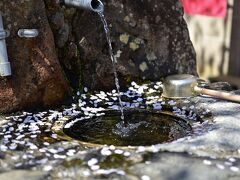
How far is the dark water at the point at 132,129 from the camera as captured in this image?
10.5ft

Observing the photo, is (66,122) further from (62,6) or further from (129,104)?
(62,6)

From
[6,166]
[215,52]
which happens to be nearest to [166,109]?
[6,166]

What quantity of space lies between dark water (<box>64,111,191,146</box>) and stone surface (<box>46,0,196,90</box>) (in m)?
0.75

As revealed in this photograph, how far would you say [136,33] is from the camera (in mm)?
4523

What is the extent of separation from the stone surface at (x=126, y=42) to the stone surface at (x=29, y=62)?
12.0 inches

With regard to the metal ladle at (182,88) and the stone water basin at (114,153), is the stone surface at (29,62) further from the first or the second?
the metal ladle at (182,88)

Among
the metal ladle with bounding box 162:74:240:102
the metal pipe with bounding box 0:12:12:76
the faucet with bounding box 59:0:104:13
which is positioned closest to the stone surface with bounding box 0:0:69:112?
the metal pipe with bounding box 0:12:12:76

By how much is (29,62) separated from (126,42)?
3.92ft

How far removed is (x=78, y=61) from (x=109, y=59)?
345 millimetres

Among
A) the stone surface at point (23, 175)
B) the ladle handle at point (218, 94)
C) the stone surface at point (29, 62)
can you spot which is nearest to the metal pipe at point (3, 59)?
the stone surface at point (29, 62)

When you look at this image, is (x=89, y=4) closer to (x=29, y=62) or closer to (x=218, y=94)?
(x=29, y=62)

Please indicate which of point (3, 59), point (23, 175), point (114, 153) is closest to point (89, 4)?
point (3, 59)

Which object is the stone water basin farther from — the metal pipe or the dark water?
the metal pipe

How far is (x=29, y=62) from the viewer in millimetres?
3699
